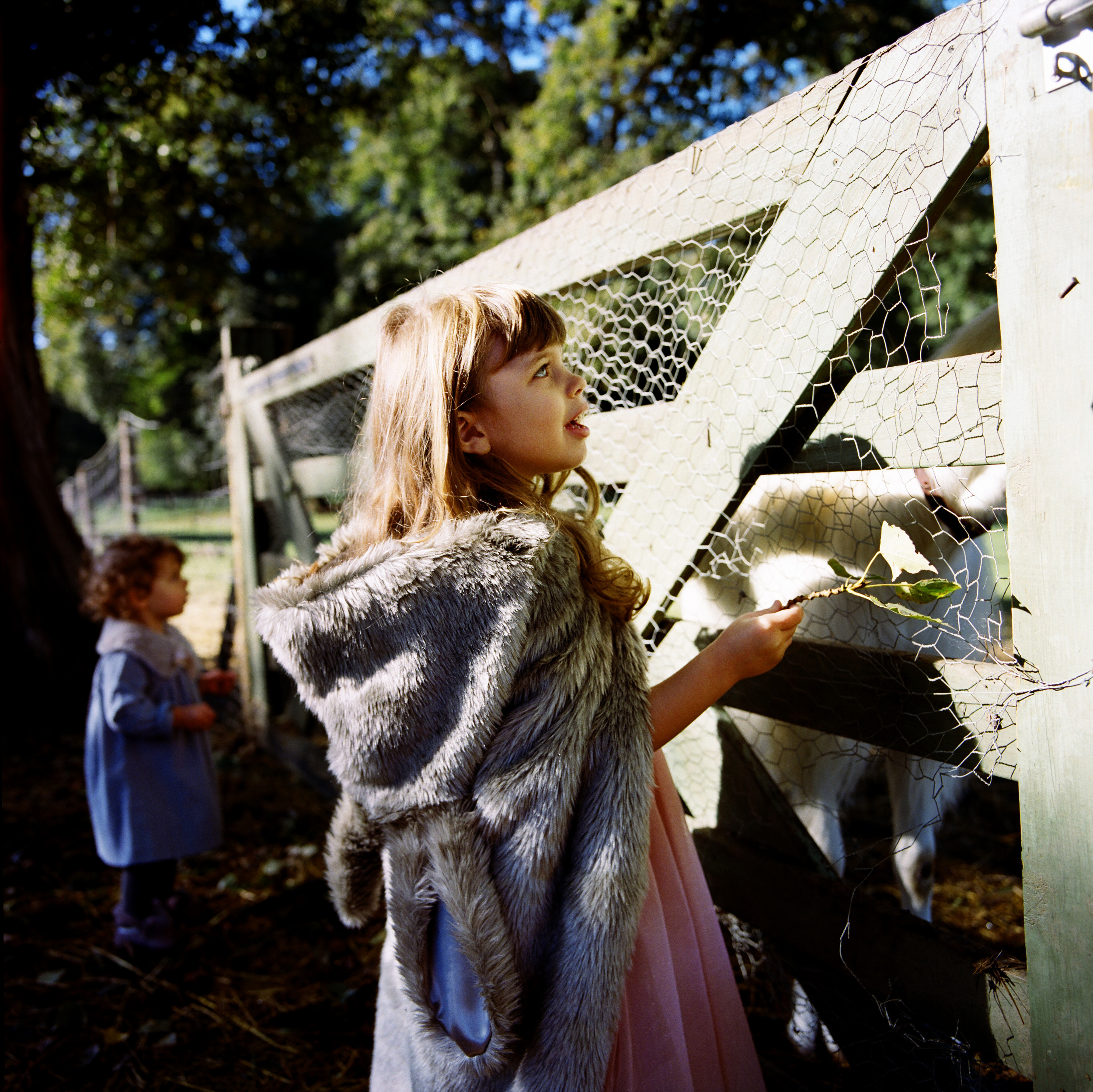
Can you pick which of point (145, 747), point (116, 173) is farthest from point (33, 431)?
point (145, 747)

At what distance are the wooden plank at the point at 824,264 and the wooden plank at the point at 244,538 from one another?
312 centimetres

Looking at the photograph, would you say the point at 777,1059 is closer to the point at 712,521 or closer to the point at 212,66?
the point at 712,521

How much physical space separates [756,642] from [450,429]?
544mm

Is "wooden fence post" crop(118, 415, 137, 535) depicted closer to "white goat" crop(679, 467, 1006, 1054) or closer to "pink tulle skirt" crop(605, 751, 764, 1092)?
"white goat" crop(679, 467, 1006, 1054)

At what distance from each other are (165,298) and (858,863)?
9.36m

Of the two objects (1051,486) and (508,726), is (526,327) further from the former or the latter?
(1051,486)

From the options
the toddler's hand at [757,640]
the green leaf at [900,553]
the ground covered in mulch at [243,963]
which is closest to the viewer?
the green leaf at [900,553]

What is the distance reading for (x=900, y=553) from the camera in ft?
3.41

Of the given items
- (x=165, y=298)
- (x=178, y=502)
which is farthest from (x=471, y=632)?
(x=165, y=298)

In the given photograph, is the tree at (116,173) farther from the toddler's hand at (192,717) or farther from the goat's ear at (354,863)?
the goat's ear at (354,863)

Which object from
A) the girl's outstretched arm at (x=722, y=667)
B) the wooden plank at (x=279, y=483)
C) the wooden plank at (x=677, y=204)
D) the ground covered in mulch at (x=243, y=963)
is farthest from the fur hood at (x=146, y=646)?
the girl's outstretched arm at (x=722, y=667)

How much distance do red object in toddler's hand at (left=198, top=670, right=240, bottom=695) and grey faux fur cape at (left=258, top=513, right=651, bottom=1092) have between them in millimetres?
1972

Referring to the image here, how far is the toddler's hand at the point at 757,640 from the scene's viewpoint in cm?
117

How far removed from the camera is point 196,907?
2.88 metres
